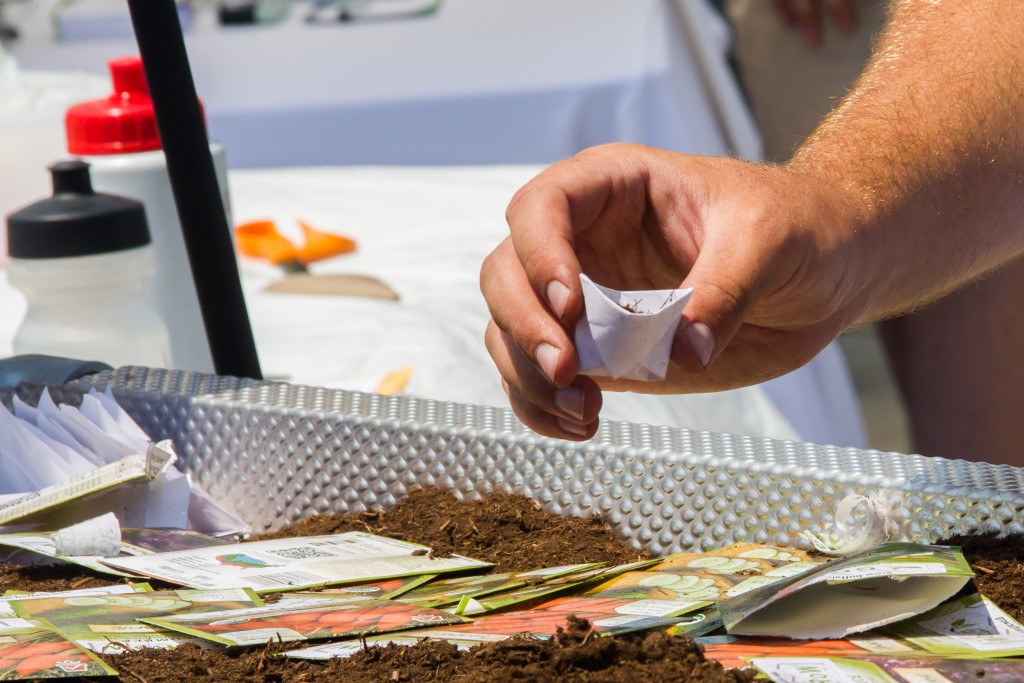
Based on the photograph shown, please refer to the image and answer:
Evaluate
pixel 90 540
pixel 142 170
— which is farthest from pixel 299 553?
pixel 142 170

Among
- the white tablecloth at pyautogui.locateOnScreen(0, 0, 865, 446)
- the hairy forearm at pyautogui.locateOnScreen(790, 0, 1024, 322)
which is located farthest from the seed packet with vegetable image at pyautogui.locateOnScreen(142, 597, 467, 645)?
the white tablecloth at pyautogui.locateOnScreen(0, 0, 865, 446)

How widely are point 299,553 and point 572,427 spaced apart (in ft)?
0.65

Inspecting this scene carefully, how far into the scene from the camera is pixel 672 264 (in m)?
0.70

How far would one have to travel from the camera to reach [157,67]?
2.66 feet

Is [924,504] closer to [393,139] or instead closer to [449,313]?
[449,313]

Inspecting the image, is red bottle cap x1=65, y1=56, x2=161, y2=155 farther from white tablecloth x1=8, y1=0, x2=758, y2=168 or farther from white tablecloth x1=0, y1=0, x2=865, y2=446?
white tablecloth x1=8, y1=0, x2=758, y2=168

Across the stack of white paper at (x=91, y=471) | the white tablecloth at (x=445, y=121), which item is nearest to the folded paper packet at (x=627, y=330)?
the stack of white paper at (x=91, y=471)

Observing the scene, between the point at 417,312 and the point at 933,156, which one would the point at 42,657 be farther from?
the point at 417,312

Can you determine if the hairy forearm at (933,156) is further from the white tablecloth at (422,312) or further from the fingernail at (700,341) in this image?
the white tablecloth at (422,312)

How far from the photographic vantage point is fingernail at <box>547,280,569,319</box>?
1.75 feet

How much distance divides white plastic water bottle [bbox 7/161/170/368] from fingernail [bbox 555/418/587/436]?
1.35ft

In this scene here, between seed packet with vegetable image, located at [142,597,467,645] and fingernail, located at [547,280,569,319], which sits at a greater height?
fingernail, located at [547,280,569,319]

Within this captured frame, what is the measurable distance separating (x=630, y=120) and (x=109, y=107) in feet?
4.47

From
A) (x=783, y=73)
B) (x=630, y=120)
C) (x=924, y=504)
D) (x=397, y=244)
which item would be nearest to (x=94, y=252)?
(x=924, y=504)
